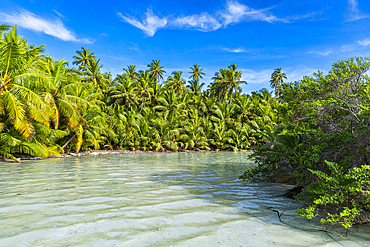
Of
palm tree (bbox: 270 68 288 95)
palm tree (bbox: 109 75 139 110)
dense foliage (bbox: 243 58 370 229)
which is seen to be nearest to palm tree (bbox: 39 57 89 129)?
dense foliage (bbox: 243 58 370 229)

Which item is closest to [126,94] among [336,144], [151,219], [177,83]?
[177,83]

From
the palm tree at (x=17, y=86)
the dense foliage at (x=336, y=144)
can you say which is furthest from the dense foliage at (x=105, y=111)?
the dense foliage at (x=336, y=144)

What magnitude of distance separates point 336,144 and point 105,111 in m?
30.4

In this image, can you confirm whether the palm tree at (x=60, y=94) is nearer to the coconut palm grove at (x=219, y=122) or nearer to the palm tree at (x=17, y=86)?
the coconut palm grove at (x=219, y=122)

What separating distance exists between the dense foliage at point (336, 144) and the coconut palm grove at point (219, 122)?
2 centimetres

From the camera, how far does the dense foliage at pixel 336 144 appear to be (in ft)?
10.3

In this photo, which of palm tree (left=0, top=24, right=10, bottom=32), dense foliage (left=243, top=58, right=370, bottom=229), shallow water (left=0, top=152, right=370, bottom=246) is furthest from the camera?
palm tree (left=0, top=24, right=10, bottom=32)

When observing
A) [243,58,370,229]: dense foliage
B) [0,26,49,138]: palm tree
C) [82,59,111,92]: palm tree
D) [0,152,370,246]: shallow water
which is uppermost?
[82,59,111,92]: palm tree

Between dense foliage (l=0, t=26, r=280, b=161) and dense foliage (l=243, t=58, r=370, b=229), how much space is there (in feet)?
8.52

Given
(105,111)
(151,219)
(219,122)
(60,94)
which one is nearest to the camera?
(151,219)

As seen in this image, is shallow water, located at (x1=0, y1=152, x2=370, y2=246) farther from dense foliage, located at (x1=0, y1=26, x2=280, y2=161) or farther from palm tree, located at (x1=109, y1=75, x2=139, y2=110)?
palm tree, located at (x1=109, y1=75, x2=139, y2=110)

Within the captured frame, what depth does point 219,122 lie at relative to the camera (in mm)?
36219

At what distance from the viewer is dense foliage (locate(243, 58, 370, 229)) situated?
313 centimetres

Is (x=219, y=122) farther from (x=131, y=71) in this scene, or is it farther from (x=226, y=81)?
(x=131, y=71)
